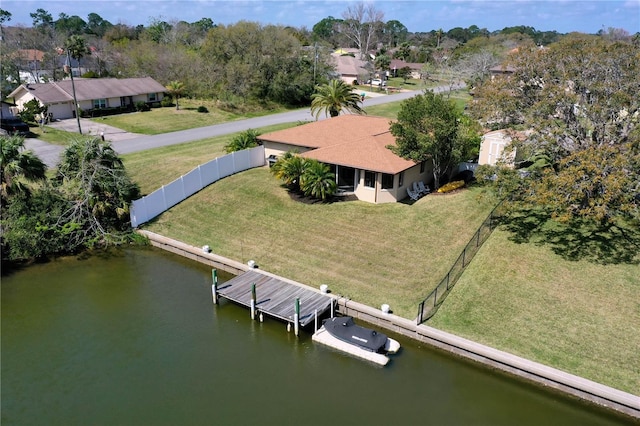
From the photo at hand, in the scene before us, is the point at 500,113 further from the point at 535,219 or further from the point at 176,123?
the point at 176,123

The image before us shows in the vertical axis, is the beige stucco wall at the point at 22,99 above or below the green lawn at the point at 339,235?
above

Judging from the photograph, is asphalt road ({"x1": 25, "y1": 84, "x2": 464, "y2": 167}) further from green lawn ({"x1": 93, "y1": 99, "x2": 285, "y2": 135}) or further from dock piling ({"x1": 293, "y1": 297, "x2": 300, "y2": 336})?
dock piling ({"x1": 293, "y1": 297, "x2": 300, "y2": 336})

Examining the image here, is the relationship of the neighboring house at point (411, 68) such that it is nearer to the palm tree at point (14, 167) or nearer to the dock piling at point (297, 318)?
the palm tree at point (14, 167)

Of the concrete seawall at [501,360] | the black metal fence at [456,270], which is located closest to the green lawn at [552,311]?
the black metal fence at [456,270]

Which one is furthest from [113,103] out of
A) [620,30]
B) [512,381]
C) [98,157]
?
[620,30]

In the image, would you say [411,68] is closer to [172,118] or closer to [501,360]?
[172,118]

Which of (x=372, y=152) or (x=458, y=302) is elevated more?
(x=372, y=152)
